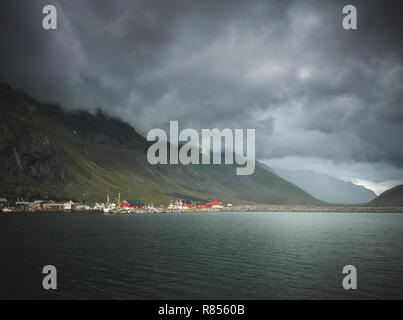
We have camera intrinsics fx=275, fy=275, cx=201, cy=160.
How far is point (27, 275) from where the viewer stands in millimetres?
42125

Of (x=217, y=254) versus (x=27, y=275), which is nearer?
(x=27, y=275)

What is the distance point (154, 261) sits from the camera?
53406 mm

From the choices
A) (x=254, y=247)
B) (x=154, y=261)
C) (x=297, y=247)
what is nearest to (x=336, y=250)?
(x=297, y=247)
